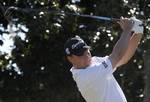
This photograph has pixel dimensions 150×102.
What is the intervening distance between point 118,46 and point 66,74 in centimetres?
575

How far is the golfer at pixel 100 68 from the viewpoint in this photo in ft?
15.9

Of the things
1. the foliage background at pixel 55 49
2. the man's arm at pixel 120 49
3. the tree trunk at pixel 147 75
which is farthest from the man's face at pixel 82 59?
the tree trunk at pixel 147 75

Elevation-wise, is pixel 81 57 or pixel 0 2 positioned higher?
pixel 81 57

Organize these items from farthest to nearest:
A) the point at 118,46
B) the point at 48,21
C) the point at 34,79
A: the point at 34,79 < the point at 48,21 < the point at 118,46

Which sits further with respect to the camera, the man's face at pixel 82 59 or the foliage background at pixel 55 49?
the foliage background at pixel 55 49

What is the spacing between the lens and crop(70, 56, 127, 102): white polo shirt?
4.86 m

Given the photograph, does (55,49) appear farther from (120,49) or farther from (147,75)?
(120,49)

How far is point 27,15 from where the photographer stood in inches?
397

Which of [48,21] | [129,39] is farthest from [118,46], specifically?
[48,21]

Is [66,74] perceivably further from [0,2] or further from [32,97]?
[0,2]

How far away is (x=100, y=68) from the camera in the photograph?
489 cm

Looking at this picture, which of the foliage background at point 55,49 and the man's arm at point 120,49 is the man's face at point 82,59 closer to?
the man's arm at point 120,49

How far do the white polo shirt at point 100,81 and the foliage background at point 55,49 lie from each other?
Result: 199 inches

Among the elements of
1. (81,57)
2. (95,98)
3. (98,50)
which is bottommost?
(98,50)
